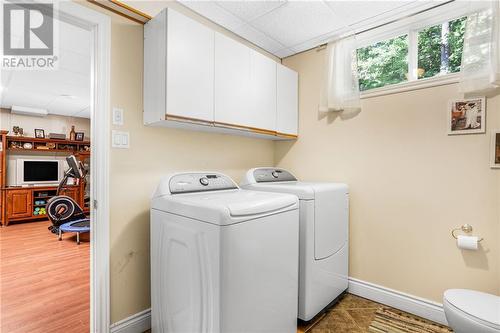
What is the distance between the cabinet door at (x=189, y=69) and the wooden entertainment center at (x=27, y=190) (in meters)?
5.52

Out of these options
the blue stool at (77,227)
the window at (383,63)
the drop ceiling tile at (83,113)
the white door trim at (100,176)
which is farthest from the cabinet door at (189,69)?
the drop ceiling tile at (83,113)

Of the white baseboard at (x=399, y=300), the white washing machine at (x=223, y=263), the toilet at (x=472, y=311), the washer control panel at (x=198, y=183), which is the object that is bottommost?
the white baseboard at (x=399, y=300)

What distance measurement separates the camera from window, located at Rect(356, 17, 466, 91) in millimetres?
1970

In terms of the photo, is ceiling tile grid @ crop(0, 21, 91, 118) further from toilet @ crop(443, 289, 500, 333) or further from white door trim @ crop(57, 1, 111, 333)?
toilet @ crop(443, 289, 500, 333)

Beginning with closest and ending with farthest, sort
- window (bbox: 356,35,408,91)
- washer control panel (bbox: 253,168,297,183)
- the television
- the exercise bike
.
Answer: window (bbox: 356,35,408,91), washer control panel (bbox: 253,168,297,183), the exercise bike, the television

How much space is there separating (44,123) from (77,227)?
12.1 ft

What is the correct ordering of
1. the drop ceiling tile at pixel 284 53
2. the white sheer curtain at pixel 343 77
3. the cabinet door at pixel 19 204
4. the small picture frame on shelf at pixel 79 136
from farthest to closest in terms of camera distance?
the small picture frame on shelf at pixel 79 136 → the cabinet door at pixel 19 204 → the drop ceiling tile at pixel 284 53 → the white sheer curtain at pixel 343 77

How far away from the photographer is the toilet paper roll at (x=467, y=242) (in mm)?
1732

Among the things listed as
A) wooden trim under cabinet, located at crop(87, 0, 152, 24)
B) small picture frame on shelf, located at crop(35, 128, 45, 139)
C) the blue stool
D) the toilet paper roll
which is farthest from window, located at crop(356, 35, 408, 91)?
small picture frame on shelf, located at crop(35, 128, 45, 139)

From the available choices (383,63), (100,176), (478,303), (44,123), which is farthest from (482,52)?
(44,123)

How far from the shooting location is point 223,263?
1210mm

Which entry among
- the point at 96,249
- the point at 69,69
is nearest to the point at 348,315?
the point at 96,249

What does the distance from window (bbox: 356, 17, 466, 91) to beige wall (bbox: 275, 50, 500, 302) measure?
0.20 metres

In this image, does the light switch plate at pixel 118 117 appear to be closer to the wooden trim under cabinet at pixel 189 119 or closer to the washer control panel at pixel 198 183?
the wooden trim under cabinet at pixel 189 119
